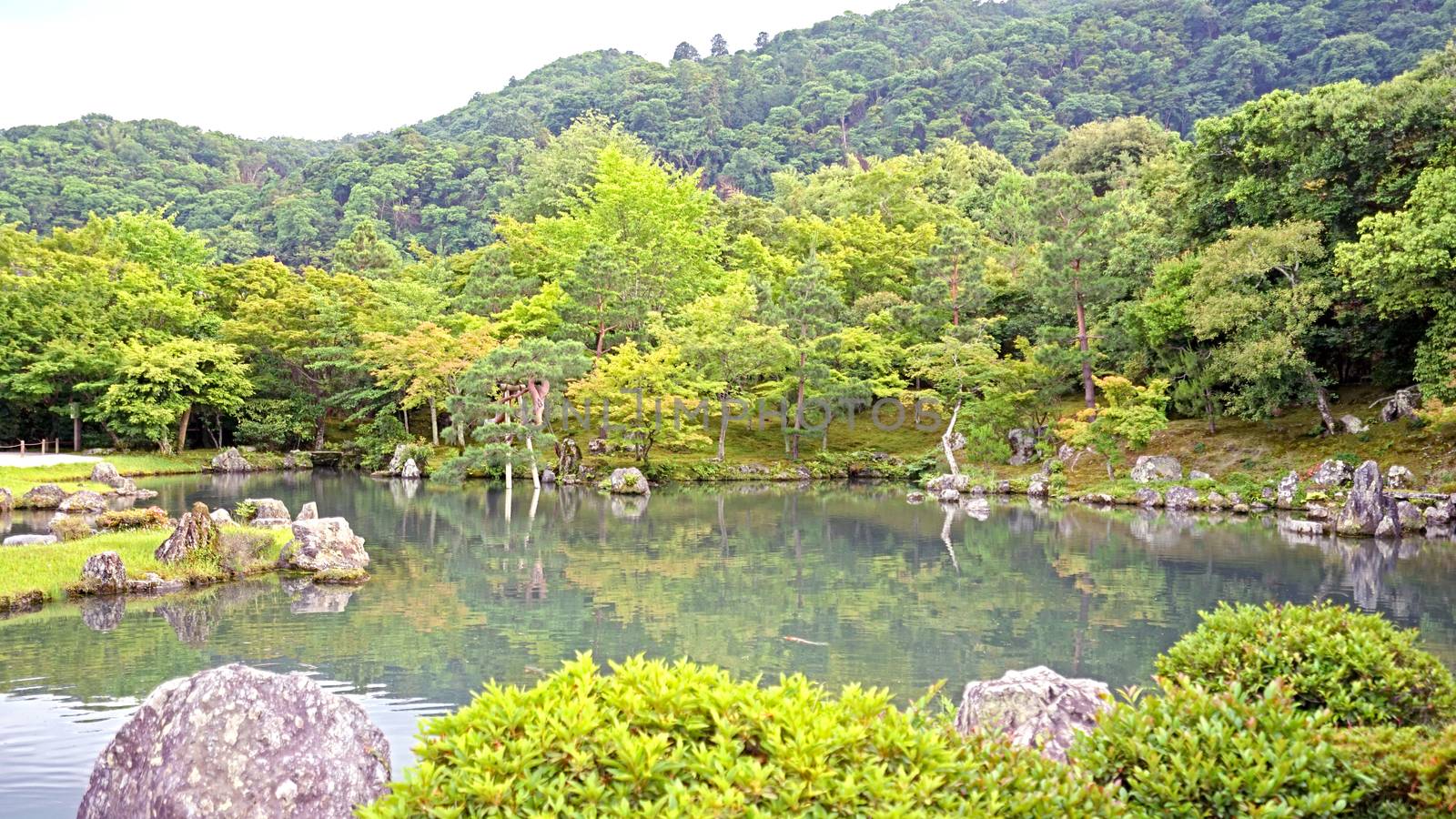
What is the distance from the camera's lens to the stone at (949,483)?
2672 centimetres

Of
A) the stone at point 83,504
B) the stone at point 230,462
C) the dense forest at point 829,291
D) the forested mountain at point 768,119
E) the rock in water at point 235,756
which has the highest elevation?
the forested mountain at point 768,119

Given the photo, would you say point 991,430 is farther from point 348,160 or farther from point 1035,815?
point 348,160

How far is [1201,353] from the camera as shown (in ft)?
86.2

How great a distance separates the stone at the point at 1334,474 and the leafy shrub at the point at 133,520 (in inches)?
881

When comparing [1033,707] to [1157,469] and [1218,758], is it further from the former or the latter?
[1157,469]

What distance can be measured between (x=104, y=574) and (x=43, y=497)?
43.9 ft

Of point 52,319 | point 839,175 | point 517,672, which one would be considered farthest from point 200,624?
point 839,175

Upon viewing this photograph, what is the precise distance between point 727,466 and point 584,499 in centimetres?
695

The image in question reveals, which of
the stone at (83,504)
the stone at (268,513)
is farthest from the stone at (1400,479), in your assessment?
the stone at (83,504)

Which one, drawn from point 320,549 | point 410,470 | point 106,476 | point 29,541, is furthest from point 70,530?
point 410,470

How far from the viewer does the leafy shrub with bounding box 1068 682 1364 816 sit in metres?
3.10

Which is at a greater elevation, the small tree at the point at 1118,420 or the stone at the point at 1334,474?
the small tree at the point at 1118,420

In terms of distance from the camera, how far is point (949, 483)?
2695 cm

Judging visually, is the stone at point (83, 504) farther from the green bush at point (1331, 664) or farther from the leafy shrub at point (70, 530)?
the green bush at point (1331, 664)
